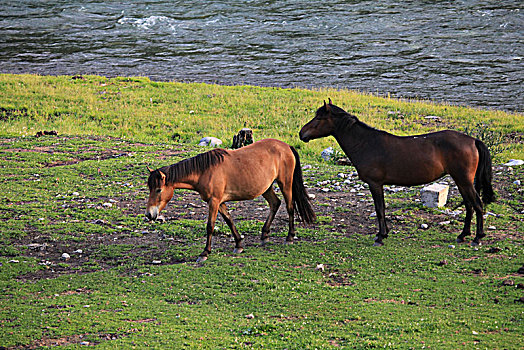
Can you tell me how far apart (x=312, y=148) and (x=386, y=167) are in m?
8.84

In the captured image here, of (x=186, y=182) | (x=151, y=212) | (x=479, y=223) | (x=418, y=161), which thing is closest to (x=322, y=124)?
(x=418, y=161)

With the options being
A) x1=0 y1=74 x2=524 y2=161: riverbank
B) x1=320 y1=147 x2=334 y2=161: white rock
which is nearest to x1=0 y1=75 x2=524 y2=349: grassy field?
x1=320 y1=147 x2=334 y2=161: white rock

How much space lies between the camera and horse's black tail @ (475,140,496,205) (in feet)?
34.0

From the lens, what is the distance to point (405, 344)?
6.55 metres

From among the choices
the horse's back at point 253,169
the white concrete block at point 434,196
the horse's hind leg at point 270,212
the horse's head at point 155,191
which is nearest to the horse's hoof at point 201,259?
the horse's head at point 155,191

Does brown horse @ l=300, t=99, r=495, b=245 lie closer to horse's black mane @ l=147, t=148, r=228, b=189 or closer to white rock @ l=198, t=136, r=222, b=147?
horse's black mane @ l=147, t=148, r=228, b=189

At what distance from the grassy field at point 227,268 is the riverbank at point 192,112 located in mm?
2872

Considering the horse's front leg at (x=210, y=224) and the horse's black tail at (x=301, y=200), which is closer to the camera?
the horse's front leg at (x=210, y=224)

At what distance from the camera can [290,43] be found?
164 ft

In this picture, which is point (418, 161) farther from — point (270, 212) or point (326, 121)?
point (270, 212)

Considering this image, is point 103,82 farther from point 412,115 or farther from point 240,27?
point 240,27

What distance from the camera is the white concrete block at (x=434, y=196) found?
493 inches

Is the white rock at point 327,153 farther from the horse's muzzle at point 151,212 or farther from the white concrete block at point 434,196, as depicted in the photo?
the horse's muzzle at point 151,212

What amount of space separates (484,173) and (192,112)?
16574 millimetres
